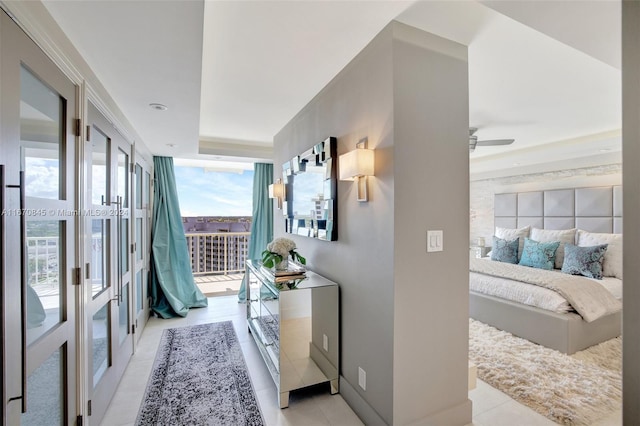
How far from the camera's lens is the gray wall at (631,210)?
795 mm

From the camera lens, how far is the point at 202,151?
14.3 feet

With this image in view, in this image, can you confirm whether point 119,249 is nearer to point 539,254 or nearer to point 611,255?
point 539,254

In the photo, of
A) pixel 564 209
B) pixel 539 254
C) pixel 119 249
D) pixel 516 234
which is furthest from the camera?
pixel 516 234

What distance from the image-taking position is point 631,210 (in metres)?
0.80

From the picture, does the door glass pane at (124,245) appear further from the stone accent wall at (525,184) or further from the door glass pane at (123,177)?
the stone accent wall at (525,184)

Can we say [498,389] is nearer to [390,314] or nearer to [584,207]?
[390,314]

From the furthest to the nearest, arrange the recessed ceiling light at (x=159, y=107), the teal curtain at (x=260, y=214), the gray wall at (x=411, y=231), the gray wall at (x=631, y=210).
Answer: the teal curtain at (x=260, y=214)
the recessed ceiling light at (x=159, y=107)
the gray wall at (x=411, y=231)
the gray wall at (x=631, y=210)

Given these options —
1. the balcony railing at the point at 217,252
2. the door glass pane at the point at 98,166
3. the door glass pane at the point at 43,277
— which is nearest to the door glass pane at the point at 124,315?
the door glass pane at the point at 98,166

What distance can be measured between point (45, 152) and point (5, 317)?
74 centimetres

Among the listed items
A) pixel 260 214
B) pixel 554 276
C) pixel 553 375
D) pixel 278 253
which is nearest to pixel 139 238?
pixel 278 253

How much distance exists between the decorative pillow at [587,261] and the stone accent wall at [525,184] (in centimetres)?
113

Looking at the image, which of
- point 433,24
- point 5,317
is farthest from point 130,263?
point 433,24

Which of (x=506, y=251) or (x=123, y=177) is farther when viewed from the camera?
(x=506, y=251)

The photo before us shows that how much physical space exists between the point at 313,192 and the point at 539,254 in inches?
140
